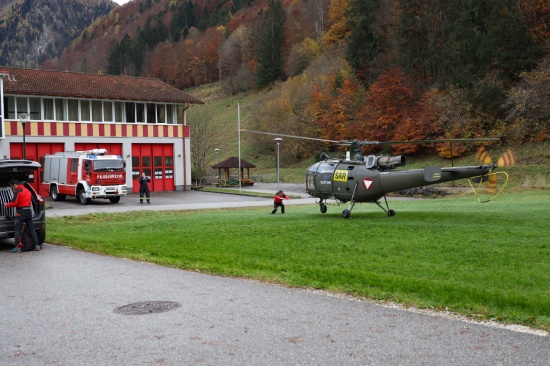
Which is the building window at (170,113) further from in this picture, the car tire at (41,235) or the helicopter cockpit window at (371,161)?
the car tire at (41,235)

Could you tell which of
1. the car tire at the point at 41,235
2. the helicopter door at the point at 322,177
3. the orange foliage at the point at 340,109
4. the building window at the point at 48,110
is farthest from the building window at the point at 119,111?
the car tire at the point at 41,235

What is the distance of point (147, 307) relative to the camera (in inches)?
328

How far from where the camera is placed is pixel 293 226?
57.9 feet

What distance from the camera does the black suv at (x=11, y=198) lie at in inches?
619

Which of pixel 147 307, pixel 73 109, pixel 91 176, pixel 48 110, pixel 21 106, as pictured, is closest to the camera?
pixel 147 307

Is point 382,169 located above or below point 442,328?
above

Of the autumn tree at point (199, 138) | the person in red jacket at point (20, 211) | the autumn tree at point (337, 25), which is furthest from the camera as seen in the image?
the autumn tree at point (337, 25)

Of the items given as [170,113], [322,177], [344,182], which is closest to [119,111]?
[170,113]

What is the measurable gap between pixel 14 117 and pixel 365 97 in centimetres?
3867

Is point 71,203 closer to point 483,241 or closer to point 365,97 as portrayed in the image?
point 483,241

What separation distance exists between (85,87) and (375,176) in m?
31.6

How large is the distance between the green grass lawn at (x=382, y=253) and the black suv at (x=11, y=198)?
1.07m

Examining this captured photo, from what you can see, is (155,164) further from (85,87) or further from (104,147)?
(85,87)

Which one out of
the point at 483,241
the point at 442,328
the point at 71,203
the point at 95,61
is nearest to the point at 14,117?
the point at 71,203
